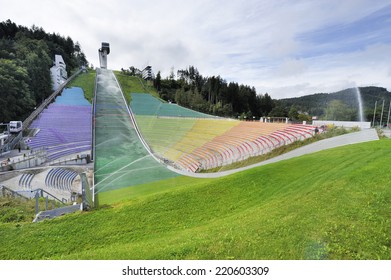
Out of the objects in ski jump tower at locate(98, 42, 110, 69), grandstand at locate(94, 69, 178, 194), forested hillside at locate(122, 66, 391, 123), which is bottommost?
grandstand at locate(94, 69, 178, 194)

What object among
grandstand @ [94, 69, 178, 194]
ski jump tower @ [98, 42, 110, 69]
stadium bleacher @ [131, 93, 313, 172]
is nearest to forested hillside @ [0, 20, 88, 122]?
grandstand @ [94, 69, 178, 194]

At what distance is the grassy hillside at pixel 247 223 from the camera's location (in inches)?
106

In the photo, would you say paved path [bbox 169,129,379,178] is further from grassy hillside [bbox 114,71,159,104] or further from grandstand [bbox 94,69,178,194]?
grassy hillside [bbox 114,71,159,104]

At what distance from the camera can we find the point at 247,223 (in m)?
3.33

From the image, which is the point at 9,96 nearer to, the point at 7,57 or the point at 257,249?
the point at 7,57

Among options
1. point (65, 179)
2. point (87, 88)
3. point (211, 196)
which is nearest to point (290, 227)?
point (211, 196)

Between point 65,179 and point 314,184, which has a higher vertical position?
point 314,184

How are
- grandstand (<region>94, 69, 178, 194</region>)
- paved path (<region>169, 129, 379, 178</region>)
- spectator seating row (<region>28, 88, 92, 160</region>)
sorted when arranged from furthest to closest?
spectator seating row (<region>28, 88, 92, 160</region>)
grandstand (<region>94, 69, 178, 194</region>)
paved path (<region>169, 129, 379, 178</region>)

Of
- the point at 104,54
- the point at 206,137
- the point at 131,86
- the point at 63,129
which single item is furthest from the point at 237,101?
the point at 104,54

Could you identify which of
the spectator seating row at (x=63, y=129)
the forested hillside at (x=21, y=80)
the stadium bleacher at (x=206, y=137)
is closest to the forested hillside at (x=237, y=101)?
the stadium bleacher at (x=206, y=137)

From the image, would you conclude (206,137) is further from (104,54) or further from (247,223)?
(104,54)

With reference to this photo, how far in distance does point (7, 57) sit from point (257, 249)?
28025 mm

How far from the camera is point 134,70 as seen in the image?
4909cm

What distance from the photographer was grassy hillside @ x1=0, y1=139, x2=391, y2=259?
106 inches
